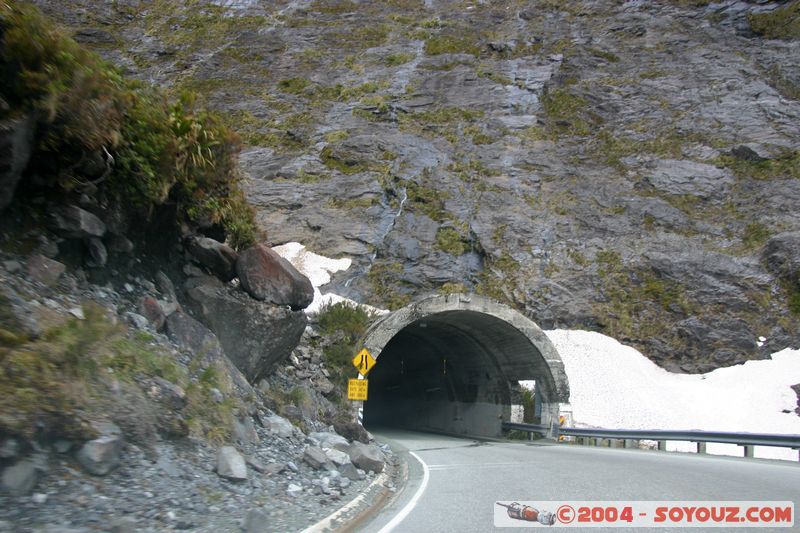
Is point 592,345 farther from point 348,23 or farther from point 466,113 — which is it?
point 348,23

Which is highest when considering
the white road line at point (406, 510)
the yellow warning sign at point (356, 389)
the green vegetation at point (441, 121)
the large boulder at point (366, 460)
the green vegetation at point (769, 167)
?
the green vegetation at point (441, 121)

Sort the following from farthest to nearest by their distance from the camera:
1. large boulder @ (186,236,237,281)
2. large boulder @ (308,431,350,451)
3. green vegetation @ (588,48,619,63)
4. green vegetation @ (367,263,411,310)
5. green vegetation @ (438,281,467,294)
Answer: green vegetation @ (588,48,619,63) < green vegetation @ (438,281,467,294) < green vegetation @ (367,263,411,310) < large boulder @ (186,236,237,281) < large boulder @ (308,431,350,451)

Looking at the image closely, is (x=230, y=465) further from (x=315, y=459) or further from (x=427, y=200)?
(x=427, y=200)

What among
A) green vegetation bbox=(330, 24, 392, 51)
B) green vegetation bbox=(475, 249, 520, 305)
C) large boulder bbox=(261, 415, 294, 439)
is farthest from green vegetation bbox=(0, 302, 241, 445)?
green vegetation bbox=(330, 24, 392, 51)

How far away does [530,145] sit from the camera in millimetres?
40438

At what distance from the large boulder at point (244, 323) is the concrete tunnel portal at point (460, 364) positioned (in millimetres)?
7670

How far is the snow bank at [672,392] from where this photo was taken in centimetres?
2131

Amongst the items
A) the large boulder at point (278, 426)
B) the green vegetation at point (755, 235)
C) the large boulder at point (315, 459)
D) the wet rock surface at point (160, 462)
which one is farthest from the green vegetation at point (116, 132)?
the green vegetation at point (755, 235)

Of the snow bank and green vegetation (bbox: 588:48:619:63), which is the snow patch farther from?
green vegetation (bbox: 588:48:619:63)

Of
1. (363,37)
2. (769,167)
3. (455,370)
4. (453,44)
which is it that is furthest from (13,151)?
(363,37)

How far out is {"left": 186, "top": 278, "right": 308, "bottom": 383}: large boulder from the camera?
1194cm

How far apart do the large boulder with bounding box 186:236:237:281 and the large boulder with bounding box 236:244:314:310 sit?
194 millimetres

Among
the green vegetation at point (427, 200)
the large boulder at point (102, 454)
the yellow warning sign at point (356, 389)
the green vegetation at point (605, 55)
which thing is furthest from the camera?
the green vegetation at point (605, 55)

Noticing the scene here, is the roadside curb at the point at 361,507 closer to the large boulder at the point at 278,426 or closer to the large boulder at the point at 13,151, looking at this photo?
the large boulder at the point at 278,426
